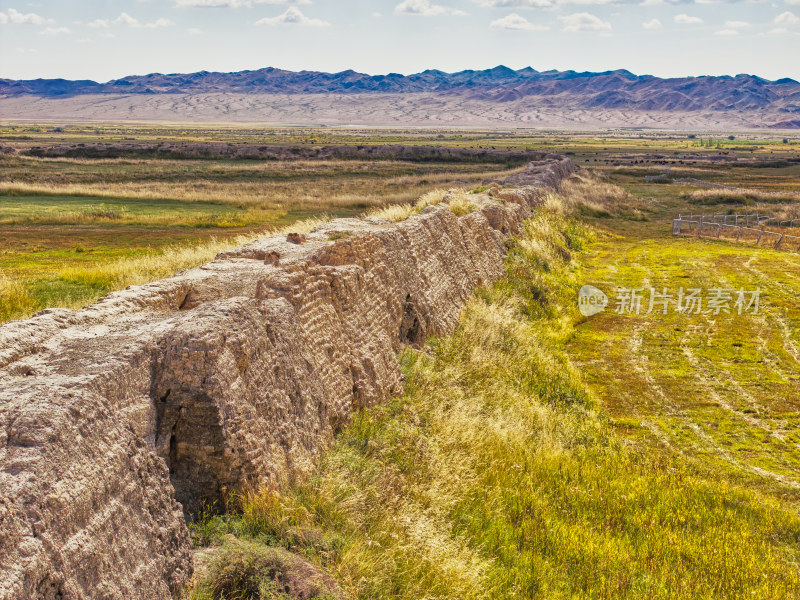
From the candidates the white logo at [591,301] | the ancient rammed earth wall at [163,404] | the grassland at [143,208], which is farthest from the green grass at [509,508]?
the white logo at [591,301]

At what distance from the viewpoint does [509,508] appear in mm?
6980

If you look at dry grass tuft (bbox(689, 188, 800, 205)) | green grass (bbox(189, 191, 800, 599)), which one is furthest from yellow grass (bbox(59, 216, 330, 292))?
dry grass tuft (bbox(689, 188, 800, 205))

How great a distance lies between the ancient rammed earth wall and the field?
338 millimetres

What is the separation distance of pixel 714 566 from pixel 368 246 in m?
5.48

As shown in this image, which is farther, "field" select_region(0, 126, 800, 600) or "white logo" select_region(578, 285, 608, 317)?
"white logo" select_region(578, 285, 608, 317)

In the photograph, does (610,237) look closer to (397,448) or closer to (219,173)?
(397,448)

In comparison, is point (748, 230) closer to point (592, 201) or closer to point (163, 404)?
point (592, 201)

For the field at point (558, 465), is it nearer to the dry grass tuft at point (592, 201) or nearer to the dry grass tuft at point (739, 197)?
the dry grass tuft at point (592, 201)

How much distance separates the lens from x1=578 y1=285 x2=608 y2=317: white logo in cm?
1806

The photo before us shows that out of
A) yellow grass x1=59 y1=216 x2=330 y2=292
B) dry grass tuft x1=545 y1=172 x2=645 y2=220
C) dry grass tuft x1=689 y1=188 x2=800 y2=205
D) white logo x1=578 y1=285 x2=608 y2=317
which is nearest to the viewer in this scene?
yellow grass x1=59 y1=216 x2=330 y2=292

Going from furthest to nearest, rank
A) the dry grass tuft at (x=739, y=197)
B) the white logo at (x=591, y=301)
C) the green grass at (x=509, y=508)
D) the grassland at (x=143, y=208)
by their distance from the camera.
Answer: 1. the dry grass tuft at (x=739, y=197)
2. the white logo at (x=591, y=301)
3. the grassland at (x=143, y=208)
4. the green grass at (x=509, y=508)

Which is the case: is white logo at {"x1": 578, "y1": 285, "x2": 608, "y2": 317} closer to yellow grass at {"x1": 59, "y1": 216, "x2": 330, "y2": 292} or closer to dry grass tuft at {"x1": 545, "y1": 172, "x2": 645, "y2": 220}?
yellow grass at {"x1": 59, "y1": 216, "x2": 330, "y2": 292}

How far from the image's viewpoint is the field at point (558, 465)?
199 inches

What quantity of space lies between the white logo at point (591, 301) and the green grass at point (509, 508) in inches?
279
